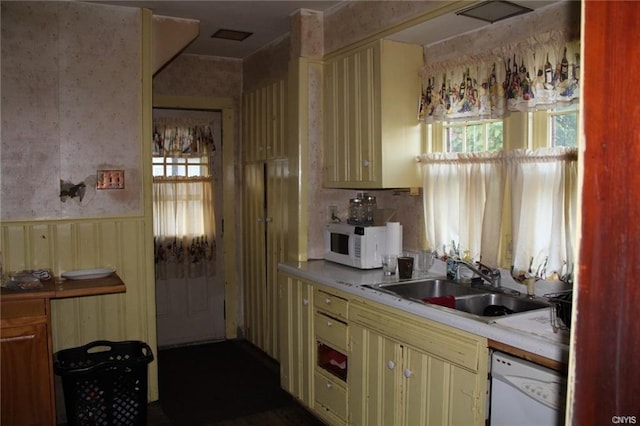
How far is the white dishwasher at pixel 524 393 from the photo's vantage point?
5.93 feet

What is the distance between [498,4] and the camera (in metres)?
2.51

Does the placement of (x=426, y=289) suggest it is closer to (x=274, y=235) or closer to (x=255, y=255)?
(x=274, y=235)

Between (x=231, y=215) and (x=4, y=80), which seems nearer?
(x=4, y=80)

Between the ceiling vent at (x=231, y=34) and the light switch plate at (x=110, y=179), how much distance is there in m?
1.40

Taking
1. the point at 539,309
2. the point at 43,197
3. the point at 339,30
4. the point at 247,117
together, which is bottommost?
the point at 539,309

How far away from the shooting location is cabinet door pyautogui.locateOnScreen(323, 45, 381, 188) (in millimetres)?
3234

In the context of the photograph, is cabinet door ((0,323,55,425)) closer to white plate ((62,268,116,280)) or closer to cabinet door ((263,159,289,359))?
white plate ((62,268,116,280))

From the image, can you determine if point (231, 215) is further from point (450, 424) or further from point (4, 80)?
point (450, 424)

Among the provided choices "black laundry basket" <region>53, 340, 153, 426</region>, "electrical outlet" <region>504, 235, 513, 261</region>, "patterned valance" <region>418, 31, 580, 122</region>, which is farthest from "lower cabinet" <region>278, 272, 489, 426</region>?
"patterned valance" <region>418, 31, 580, 122</region>

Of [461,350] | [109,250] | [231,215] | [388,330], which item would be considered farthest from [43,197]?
[461,350]

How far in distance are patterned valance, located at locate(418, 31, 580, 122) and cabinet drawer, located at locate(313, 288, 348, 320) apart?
3.91ft

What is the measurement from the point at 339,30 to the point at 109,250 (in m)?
2.08

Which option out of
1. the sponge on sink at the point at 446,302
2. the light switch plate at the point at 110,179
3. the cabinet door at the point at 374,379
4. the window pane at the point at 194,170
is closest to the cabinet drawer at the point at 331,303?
the cabinet door at the point at 374,379

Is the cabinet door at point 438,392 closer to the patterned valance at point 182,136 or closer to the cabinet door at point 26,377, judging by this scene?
the cabinet door at point 26,377
